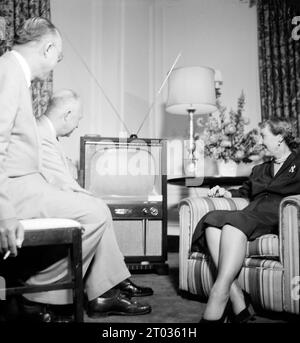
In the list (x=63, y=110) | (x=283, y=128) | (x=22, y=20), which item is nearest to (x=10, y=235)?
(x=63, y=110)

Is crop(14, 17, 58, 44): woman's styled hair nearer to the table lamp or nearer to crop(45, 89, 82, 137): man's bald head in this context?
crop(45, 89, 82, 137): man's bald head

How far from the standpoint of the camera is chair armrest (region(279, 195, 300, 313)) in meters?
1.67

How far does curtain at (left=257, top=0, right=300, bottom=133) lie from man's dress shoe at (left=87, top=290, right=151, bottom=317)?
7.93ft

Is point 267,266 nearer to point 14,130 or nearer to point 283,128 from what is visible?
point 283,128

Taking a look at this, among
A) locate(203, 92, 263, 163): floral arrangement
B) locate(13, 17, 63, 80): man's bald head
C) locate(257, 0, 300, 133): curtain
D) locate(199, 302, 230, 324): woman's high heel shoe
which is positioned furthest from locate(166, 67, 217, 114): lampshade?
locate(199, 302, 230, 324): woman's high heel shoe

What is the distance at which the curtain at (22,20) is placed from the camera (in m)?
3.05

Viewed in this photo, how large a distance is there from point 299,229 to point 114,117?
246 centimetres

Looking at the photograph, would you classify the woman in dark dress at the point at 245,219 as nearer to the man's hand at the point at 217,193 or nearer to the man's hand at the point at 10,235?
the man's hand at the point at 217,193

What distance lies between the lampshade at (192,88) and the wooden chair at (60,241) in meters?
1.88

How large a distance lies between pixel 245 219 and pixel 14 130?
3.48 ft

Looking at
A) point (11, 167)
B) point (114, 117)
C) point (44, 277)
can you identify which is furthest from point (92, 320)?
point (114, 117)

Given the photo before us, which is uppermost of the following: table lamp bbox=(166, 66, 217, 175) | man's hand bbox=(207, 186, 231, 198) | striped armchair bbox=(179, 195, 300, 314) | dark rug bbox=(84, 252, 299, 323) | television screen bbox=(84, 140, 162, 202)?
table lamp bbox=(166, 66, 217, 175)

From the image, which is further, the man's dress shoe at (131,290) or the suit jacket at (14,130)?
the man's dress shoe at (131,290)

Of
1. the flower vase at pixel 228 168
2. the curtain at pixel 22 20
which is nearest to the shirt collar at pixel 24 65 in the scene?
the curtain at pixel 22 20
